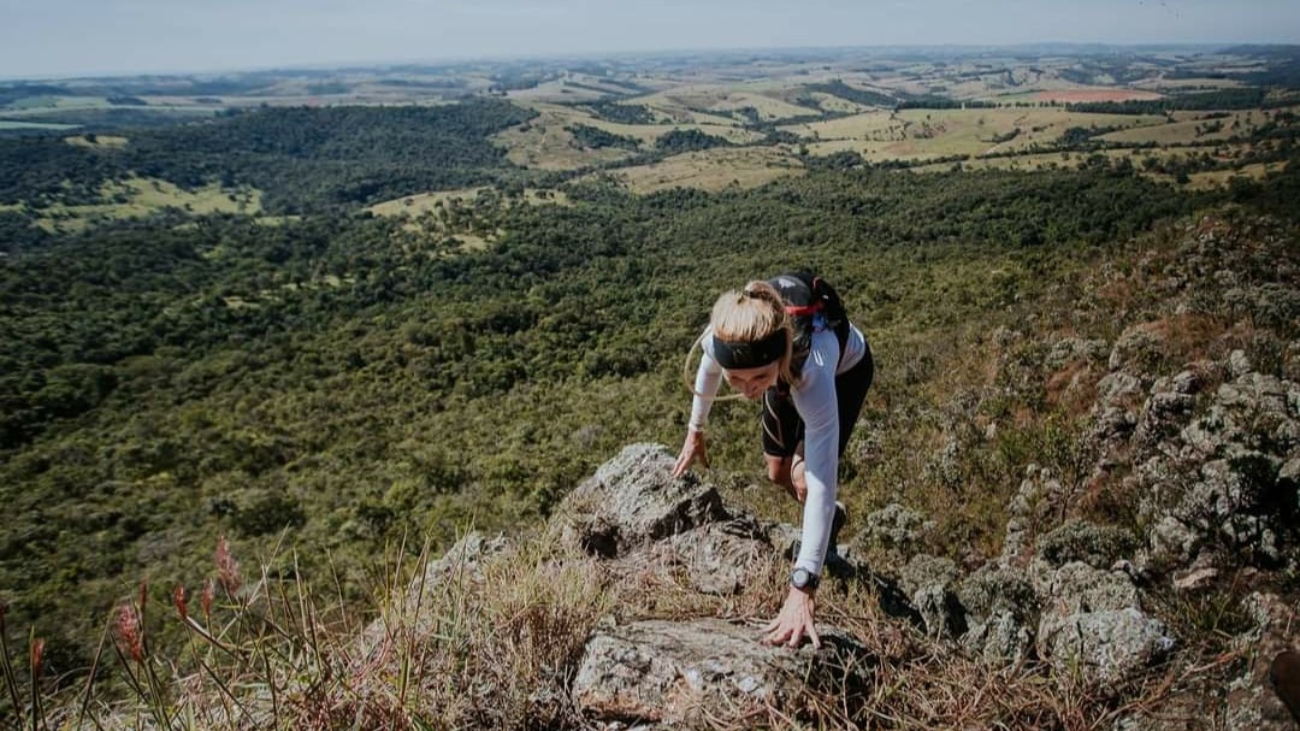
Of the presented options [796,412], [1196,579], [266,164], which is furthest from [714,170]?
[796,412]

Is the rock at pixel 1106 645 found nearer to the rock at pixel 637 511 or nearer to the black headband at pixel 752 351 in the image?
the black headband at pixel 752 351

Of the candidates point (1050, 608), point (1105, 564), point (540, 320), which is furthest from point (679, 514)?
point (540, 320)

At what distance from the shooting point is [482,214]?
107688 millimetres

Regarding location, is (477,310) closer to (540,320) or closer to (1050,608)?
(540,320)

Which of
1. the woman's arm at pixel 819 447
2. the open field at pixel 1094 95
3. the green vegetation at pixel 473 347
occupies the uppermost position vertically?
the open field at pixel 1094 95

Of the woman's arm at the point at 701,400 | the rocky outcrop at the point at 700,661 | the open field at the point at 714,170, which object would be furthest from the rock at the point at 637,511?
the open field at the point at 714,170

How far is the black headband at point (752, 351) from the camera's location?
221 cm

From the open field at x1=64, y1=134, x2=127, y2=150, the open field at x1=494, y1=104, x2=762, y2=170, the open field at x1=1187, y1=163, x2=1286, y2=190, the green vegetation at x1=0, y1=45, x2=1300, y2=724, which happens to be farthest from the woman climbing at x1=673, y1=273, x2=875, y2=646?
the open field at x1=64, y1=134, x2=127, y2=150

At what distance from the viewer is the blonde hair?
220cm

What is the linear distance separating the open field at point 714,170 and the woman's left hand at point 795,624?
4579 inches

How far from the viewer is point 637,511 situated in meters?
3.88

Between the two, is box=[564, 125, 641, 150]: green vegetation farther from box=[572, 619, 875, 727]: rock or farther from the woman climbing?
box=[572, 619, 875, 727]: rock

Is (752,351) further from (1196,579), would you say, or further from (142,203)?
(142,203)

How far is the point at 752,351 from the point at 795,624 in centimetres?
92
